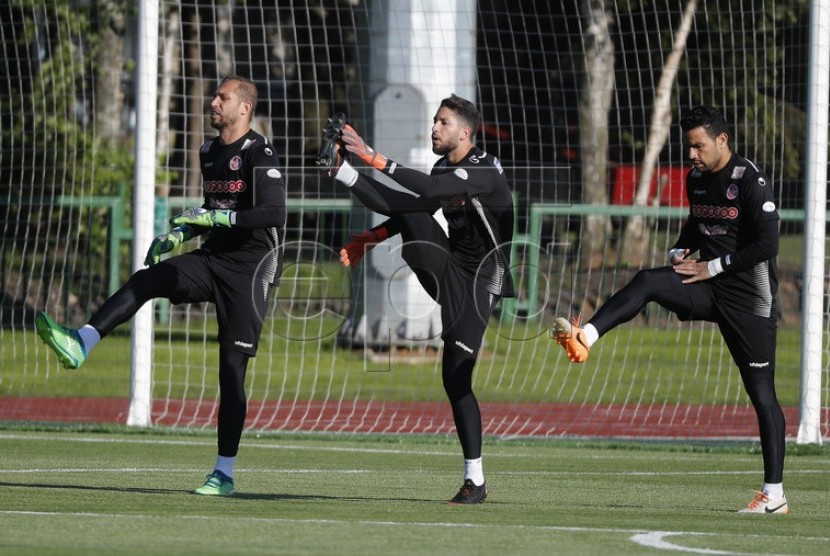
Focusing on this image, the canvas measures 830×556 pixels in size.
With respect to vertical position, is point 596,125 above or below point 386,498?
above

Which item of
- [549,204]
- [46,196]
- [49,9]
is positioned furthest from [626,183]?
[49,9]

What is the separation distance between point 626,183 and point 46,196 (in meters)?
6.88

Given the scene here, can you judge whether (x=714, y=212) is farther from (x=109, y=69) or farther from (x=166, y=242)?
(x=109, y=69)

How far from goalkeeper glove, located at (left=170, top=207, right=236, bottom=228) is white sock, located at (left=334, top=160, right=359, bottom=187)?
808mm

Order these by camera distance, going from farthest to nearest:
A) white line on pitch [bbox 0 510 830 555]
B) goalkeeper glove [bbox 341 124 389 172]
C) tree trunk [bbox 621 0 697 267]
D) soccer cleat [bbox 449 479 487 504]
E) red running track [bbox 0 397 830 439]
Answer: tree trunk [bbox 621 0 697 267] → red running track [bbox 0 397 830 439] → soccer cleat [bbox 449 479 487 504] → goalkeeper glove [bbox 341 124 389 172] → white line on pitch [bbox 0 510 830 555]

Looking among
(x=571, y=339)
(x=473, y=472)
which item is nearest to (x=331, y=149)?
(x=571, y=339)

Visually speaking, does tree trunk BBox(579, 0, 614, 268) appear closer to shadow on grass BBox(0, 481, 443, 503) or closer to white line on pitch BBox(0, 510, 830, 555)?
shadow on grass BBox(0, 481, 443, 503)

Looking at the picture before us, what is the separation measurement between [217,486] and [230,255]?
4.30 ft

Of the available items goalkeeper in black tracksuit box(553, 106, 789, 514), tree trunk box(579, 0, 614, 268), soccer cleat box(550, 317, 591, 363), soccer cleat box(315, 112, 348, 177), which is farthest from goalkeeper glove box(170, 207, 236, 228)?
tree trunk box(579, 0, 614, 268)

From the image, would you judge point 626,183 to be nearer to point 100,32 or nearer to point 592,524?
point 100,32

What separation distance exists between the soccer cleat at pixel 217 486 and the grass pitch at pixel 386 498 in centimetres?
13

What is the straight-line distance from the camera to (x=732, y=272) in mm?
9531

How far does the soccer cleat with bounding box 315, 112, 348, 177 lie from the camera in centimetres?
889

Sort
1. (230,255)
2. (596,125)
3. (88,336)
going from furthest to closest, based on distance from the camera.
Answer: (596,125), (230,255), (88,336)
